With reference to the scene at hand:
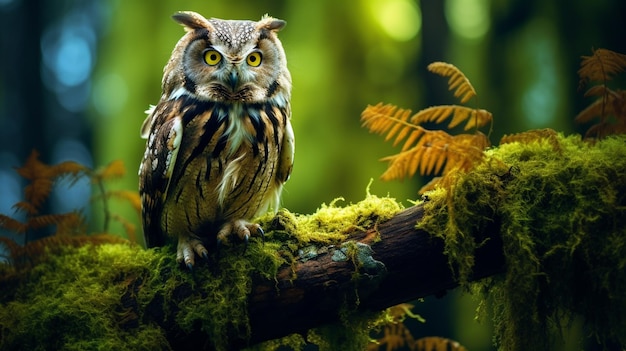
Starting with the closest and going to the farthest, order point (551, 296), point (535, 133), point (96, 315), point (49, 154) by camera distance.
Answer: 1. point (551, 296)
2. point (535, 133)
3. point (96, 315)
4. point (49, 154)

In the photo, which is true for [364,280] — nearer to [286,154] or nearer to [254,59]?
[286,154]

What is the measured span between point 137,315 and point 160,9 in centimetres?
251

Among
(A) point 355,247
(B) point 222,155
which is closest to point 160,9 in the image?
(B) point 222,155

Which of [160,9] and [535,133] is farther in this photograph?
[160,9]

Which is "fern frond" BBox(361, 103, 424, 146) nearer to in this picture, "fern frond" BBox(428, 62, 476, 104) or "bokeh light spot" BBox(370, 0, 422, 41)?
"fern frond" BBox(428, 62, 476, 104)

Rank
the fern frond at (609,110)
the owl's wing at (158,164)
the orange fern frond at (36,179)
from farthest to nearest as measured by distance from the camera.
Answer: the orange fern frond at (36,179) < the owl's wing at (158,164) < the fern frond at (609,110)

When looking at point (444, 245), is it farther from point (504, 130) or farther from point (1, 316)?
point (504, 130)

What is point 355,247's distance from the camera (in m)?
1.73

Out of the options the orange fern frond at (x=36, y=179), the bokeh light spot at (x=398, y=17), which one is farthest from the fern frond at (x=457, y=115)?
the bokeh light spot at (x=398, y=17)

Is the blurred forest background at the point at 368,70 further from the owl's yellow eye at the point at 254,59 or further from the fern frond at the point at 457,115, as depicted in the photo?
the fern frond at the point at 457,115

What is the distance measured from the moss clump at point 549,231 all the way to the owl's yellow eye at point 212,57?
1.07m

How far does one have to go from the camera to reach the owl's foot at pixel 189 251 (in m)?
1.96

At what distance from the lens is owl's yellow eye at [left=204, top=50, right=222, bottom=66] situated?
2.16m

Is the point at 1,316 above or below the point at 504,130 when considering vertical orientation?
below
